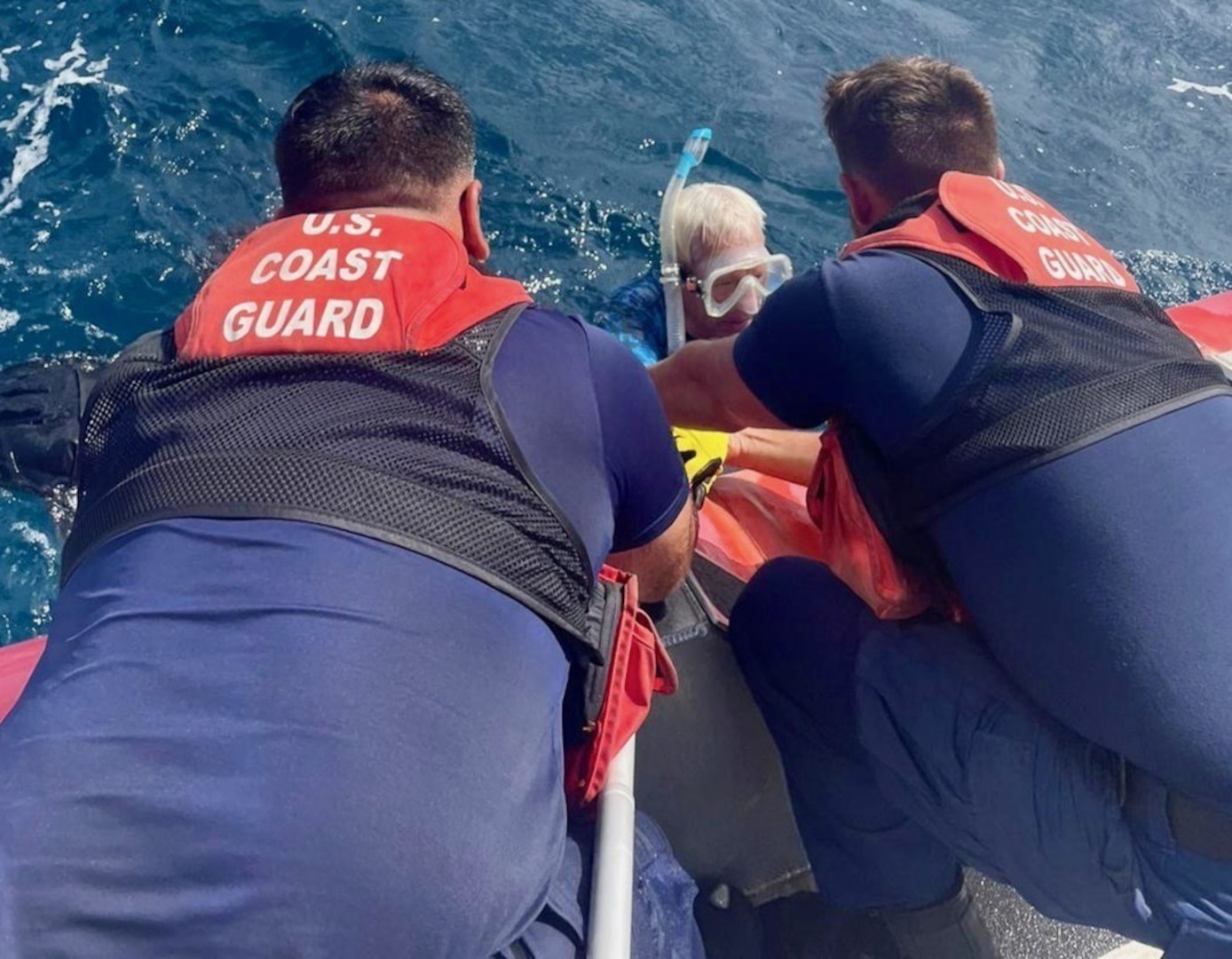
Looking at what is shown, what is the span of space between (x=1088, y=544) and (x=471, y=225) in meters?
1.32

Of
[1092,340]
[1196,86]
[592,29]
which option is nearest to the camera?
[1092,340]

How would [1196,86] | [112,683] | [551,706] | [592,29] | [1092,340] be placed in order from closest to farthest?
[112,683] < [551,706] < [1092,340] < [592,29] < [1196,86]

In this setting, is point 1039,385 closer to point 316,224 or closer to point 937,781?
point 937,781

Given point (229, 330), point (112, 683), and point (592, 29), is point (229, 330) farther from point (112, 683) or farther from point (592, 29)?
point (592, 29)

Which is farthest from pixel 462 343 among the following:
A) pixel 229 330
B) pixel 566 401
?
pixel 229 330

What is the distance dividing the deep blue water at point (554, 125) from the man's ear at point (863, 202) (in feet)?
8.43

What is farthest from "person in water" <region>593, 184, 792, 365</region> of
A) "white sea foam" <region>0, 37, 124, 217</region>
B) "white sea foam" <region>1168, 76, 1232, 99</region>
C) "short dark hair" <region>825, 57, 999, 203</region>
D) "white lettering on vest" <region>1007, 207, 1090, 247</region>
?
"white sea foam" <region>1168, 76, 1232, 99</region>

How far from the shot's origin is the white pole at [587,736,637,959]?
167 centimetres

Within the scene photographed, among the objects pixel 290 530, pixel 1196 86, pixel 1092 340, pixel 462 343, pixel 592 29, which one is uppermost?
pixel 1092 340

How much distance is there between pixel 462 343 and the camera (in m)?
1.67

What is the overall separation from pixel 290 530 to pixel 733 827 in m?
1.54

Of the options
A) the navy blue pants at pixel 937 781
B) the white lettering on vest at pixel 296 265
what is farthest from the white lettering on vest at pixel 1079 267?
the white lettering on vest at pixel 296 265

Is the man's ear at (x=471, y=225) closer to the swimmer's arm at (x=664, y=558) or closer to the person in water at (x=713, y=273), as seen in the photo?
the swimmer's arm at (x=664, y=558)

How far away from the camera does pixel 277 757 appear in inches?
51.3
